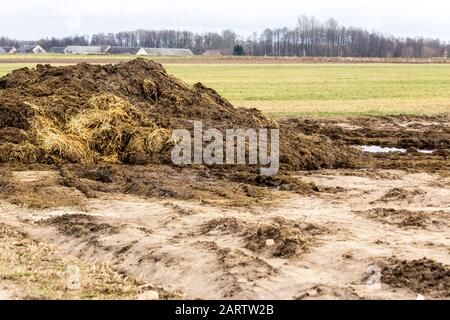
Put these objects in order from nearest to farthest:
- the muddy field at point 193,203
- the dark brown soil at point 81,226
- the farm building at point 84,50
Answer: the muddy field at point 193,203 → the dark brown soil at point 81,226 → the farm building at point 84,50

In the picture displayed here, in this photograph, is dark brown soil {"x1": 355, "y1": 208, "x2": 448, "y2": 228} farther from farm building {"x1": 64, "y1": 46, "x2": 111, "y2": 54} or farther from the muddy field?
farm building {"x1": 64, "y1": 46, "x2": 111, "y2": 54}

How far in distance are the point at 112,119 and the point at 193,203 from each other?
217 inches

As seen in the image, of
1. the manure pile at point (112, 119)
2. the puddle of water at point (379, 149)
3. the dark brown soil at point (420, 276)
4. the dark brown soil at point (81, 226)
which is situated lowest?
the puddle of water at point (379, 149)

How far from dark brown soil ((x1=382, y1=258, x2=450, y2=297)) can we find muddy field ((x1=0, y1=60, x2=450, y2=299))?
22 millimetres

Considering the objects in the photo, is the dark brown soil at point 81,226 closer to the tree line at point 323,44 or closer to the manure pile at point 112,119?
the manure pile at point 112,119

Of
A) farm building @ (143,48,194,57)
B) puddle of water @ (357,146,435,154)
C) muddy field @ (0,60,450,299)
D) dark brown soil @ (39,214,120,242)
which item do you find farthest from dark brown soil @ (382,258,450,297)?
farm building @ (143,48,194,57)

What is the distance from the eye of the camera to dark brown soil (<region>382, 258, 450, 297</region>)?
7.54m

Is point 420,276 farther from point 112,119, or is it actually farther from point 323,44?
point 323,44

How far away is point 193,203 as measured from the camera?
12.6 m

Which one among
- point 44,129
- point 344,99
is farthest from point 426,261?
point 344,99

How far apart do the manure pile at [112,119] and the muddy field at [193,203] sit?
0.14 feet

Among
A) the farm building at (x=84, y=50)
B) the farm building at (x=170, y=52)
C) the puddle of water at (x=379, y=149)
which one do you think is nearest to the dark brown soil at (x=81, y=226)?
the puddle of water at (x=379, y=149)

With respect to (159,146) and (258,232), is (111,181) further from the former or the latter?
(258,232)

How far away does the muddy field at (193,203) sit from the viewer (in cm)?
804
